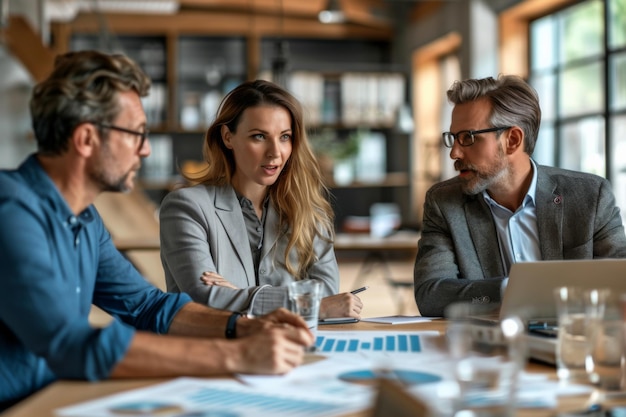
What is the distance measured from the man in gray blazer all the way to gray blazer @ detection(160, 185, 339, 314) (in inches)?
16.5

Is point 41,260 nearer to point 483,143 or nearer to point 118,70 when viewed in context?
point 118,70

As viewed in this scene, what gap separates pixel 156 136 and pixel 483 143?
7.18 metres

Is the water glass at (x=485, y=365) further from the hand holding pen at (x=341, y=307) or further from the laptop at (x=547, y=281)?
the hand holding pen at (x=341, y=307)

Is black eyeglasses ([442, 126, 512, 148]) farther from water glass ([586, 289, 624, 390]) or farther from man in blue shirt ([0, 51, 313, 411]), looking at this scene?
water glass ([586, 289, 624, 390])

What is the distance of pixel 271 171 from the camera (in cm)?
264

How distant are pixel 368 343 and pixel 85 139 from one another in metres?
0.71

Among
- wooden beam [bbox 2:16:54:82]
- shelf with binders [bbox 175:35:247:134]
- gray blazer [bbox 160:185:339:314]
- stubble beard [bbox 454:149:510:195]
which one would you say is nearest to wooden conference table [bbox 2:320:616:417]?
gray blazer [bbox 160:185:339:314]

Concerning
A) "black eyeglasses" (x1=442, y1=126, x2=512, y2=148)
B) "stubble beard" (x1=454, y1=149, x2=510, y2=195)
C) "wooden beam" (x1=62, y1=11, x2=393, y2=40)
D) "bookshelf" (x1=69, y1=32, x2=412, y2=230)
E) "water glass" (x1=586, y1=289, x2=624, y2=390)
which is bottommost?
"water glass" (x1=586, y1=289, x2=624, y2=390)

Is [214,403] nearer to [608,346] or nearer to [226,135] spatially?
[608,346]

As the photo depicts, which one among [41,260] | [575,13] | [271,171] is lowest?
[41,260]

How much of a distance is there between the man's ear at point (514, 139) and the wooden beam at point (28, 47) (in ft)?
16.2

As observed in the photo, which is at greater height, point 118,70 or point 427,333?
point 118,70

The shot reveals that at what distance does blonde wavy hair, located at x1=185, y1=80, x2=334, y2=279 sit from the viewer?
268 centimetres

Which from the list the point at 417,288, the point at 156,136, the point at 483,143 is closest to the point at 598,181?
the point at 483,143
